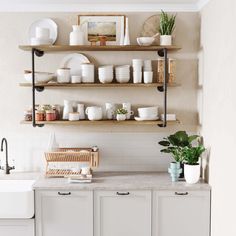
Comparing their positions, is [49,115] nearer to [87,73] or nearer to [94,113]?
[94,113]

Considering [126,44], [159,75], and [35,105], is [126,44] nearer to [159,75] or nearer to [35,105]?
[159,75]

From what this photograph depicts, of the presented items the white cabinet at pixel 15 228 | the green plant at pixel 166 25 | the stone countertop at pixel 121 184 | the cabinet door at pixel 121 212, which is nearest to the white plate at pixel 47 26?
the green plant at pixel 166 25

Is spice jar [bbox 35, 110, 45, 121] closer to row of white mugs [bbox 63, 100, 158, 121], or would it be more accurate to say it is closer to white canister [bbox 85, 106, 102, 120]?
row of white mugs [bbox 63, 100, 158, 121]

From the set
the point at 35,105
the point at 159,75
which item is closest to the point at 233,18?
the point at 159,75

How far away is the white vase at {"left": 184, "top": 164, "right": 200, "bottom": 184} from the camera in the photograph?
3854 mm

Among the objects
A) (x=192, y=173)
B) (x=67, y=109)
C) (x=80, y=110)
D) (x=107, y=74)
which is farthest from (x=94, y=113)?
(x=192, y=173)

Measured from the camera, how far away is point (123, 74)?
4180mm

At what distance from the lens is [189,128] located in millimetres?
4414

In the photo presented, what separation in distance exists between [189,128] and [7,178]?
1.85 meters

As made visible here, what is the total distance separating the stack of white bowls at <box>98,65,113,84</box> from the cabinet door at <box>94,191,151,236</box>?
1.08 metres

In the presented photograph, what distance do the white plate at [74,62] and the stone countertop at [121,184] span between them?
1.07m

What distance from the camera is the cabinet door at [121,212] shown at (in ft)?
12.5

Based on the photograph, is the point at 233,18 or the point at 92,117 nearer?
the point at 233,18

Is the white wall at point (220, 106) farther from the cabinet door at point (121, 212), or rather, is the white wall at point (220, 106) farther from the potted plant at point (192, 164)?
the cabinet door at point (121, 212)
